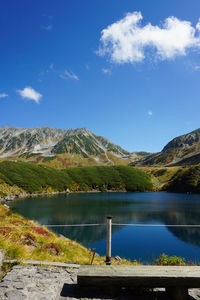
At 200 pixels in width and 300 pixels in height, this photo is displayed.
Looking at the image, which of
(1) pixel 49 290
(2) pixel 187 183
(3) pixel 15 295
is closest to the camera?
(3) pixel 15 295

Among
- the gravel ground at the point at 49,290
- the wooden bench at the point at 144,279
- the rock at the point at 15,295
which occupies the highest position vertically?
the wooden bench at the point at 144,279

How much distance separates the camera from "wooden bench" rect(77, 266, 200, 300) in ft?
19.1

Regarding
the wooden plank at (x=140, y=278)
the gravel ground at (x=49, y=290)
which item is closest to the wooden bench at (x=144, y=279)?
the wooden plank at (x=140, y=278)

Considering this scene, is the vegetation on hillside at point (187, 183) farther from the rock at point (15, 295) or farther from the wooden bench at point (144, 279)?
the rock at point (15, 295)

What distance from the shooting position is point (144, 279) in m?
5.82

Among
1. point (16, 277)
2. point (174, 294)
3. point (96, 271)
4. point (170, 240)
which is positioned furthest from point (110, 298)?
point (170, 240)

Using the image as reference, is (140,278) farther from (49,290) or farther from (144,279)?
(49,290)

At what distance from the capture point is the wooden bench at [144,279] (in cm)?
581

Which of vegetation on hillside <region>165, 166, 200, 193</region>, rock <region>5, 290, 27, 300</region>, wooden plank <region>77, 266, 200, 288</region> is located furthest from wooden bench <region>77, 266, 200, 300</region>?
vegetation on hillside <region>165, 166, 200, 193</region>

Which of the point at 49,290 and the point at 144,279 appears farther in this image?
the point at 49,290

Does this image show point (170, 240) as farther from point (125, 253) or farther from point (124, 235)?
point (125, 253)

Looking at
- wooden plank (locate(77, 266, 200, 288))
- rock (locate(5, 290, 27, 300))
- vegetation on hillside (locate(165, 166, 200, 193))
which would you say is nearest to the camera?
rock (locate(5, 290, 27, 300))

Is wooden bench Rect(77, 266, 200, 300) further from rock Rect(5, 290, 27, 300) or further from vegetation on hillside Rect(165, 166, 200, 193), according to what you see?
vegetation on hillside Rect(165, 166, 200, 193)

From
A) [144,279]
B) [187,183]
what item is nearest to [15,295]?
[144,279]
